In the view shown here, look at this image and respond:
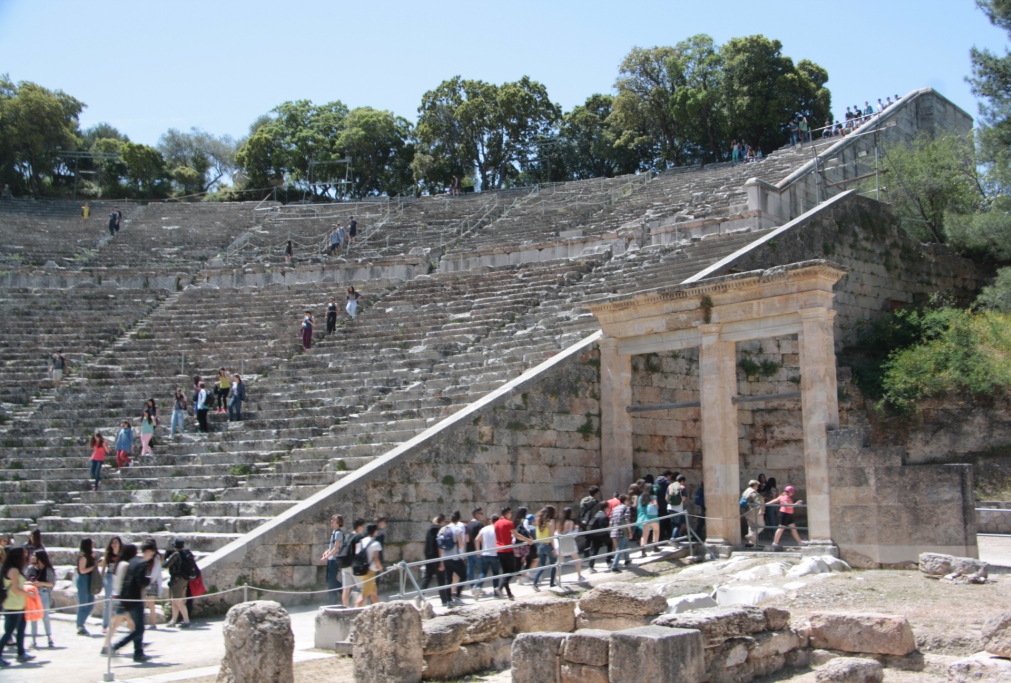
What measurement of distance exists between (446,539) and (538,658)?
13.5ft

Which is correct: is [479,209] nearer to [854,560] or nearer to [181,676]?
[854,560]

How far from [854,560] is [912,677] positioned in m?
4.48

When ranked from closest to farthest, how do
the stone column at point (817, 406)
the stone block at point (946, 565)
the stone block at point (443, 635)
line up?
1. the stone block at point (443, 635)
2. the stone block at point (946, 565)
3. the stone column at point (817, 406)

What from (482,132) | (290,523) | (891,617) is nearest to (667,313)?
(290,523)

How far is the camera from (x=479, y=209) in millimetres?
32812

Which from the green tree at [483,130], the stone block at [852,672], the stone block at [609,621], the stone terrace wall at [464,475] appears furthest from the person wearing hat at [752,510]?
the green tree at [483,130]

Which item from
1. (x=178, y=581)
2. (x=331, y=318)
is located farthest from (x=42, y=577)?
(x=331, y=318)

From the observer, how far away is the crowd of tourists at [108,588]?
31.1ft

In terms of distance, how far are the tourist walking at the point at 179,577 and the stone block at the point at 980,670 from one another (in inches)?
→ 312

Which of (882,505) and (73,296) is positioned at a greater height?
(73,296)

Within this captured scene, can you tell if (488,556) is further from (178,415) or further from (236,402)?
(178,415)

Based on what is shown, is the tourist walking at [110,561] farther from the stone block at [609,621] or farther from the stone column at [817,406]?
the stone column at [817,406]

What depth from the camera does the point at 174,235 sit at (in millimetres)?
33469

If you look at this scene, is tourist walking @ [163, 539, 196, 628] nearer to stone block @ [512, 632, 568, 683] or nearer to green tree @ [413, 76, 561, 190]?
stone block @ [512, 632, 568, 683]
